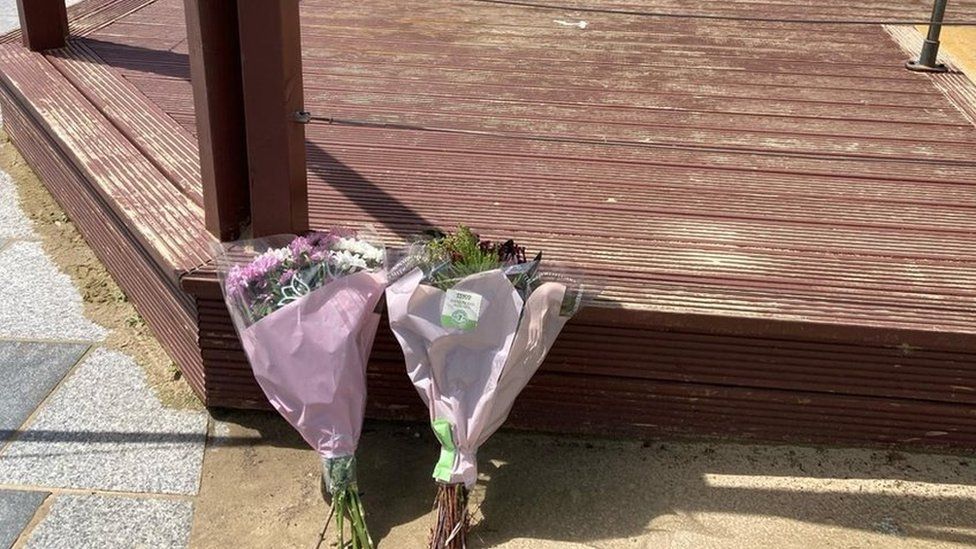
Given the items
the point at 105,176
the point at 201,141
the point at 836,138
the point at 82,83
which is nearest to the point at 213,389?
the point at 201,141

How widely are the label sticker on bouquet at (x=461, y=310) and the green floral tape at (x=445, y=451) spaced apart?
0.67 feet

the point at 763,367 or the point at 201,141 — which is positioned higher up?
the point at 201,141

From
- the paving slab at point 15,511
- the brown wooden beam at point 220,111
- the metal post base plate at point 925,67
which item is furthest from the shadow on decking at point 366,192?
the metal post base plate at point 925,67

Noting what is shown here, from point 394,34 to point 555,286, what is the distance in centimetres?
272

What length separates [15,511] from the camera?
208 centimetres

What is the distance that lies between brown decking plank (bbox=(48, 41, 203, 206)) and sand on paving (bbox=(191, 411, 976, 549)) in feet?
2.63

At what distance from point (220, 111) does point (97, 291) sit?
99 centimetres

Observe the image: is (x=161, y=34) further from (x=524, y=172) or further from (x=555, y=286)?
(x=555, y=286)

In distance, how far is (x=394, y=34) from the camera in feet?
14.6

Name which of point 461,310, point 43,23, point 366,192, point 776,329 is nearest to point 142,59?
point 43,23

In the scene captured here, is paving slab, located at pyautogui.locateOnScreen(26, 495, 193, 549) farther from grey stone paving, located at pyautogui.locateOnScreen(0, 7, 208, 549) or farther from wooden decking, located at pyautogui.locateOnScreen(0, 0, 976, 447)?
wooden decking, located at pyautogui.locateOnScreen(0, 0, 976, 447)

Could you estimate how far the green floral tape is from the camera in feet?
6.56

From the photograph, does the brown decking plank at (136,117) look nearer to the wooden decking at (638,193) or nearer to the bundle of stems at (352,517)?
the wooden decking at (638,193)

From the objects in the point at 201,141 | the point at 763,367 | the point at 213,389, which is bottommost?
the point at 213,389
